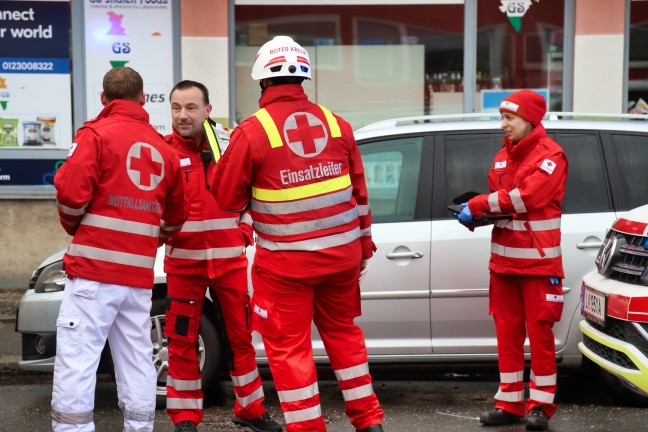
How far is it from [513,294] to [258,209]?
1.82 meters

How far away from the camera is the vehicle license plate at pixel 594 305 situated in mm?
5246

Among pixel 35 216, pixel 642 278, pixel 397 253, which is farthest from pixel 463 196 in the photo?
pixel 35 216

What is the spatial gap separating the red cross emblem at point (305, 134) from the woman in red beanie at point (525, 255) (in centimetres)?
138

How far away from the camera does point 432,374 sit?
764 centimetres

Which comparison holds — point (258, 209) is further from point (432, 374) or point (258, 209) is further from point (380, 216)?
point (432, 374)

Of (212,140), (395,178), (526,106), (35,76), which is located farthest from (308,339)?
(35,76)

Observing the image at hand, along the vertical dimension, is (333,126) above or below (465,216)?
above

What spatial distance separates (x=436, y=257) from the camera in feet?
21.2

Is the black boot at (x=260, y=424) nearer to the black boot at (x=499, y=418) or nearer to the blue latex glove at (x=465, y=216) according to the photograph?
the black boot at (x=499, y=418)

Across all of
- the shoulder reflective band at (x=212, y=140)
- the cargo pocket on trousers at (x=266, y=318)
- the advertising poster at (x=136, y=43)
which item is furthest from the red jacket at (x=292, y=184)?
the advertising poster at (x=136, y=43)

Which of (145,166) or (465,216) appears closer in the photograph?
(145,166)

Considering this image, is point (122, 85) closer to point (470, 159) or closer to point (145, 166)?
point (145, 166)

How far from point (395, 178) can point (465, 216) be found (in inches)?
35.1

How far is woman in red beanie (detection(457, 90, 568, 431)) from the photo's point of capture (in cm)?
586
